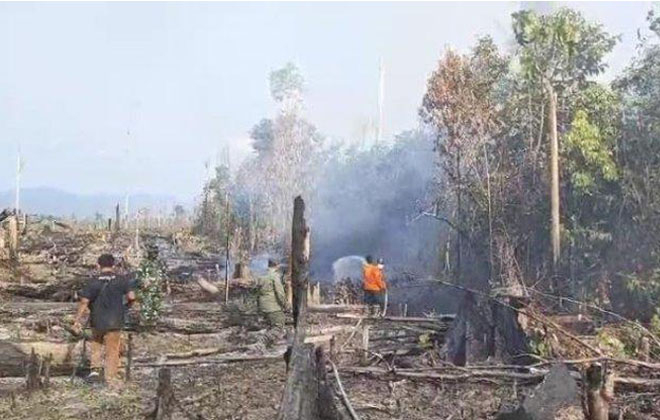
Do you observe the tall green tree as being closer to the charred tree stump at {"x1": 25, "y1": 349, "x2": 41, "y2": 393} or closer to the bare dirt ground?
the bare dirt ground

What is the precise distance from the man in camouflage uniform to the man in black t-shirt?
3.94 metres

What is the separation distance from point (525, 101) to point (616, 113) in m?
3.11

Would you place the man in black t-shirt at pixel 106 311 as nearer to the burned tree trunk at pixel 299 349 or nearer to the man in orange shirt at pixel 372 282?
the burned tree trunk at pixel 299 349

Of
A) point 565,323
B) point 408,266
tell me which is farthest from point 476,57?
point 565,323

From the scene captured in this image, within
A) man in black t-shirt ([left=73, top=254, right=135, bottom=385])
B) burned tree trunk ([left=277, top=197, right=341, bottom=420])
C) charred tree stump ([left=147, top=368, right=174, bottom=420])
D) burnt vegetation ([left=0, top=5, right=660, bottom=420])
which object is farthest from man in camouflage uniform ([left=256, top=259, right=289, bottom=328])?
burned tree trunk ([left=277, top=197, right=341, bottom=420])

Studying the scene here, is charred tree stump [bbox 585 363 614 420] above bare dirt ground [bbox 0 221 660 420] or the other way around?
above

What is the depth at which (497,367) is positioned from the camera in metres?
8.81

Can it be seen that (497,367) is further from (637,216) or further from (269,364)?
(637,216)

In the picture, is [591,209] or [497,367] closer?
[497,367]

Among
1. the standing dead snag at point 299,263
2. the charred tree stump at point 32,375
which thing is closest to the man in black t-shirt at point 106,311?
the charred tree stump at point 32,375

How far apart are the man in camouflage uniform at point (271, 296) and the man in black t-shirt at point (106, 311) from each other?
3938 mm

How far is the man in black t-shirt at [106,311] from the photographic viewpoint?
9.58 m

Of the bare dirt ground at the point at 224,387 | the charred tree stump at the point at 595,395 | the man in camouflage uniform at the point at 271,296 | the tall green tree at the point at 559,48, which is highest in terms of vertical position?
the tall green tree at the point at 559,48

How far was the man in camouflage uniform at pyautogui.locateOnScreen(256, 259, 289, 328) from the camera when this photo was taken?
13461 mm
